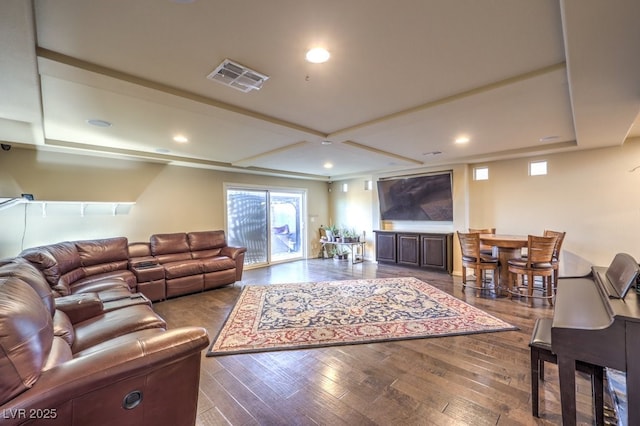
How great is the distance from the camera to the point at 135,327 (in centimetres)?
206

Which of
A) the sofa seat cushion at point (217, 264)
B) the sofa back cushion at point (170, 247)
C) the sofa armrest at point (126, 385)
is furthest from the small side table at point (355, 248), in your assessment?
the sofa armrest at point (126, 385)

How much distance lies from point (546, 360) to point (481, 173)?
15.5 feet

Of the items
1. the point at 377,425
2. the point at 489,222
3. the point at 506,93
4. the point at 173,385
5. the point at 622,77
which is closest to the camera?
the point at 173,385

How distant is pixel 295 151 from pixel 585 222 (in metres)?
5.02

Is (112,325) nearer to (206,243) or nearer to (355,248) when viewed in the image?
(206,243)

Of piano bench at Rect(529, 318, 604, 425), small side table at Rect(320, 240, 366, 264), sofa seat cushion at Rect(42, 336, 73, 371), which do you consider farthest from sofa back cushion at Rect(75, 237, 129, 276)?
piano bench at Rect(529, 318, 604, 425)

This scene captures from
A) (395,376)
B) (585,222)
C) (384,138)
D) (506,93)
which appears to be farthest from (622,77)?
(585,222)

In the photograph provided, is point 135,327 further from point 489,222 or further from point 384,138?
point 489,222

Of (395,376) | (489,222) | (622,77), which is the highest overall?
(622,77)

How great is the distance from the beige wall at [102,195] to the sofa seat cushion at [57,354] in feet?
11.6

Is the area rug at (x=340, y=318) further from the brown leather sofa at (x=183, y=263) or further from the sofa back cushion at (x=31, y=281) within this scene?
the sofa back cushion at (x=31, y=281)

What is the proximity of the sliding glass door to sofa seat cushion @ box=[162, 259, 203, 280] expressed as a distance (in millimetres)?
1741

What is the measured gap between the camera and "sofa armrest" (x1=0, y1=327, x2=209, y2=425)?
1.12 m

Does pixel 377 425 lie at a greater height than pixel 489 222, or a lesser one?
lesser
